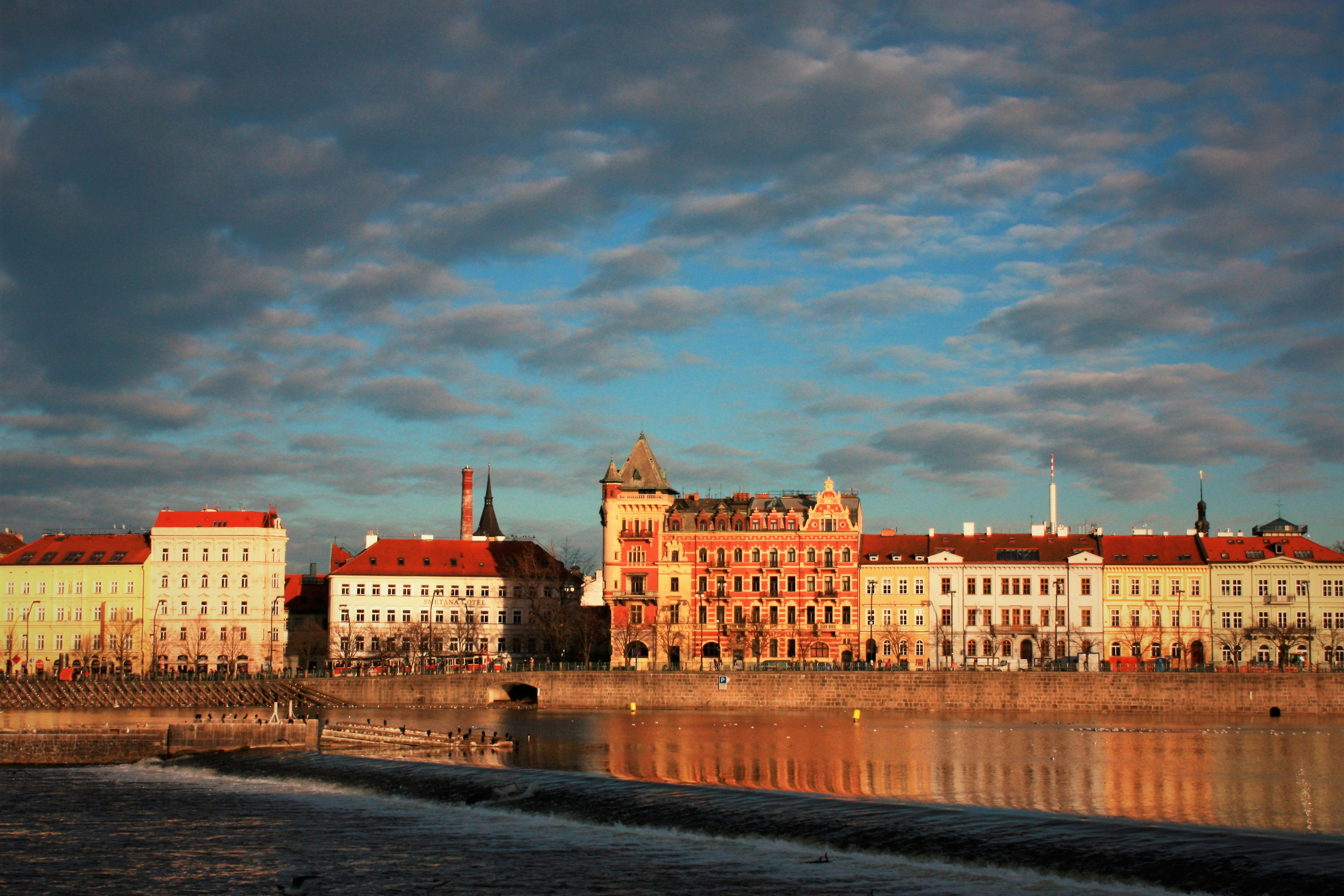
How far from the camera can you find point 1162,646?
391 feet

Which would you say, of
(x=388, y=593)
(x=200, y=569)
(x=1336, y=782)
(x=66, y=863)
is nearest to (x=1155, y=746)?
(x=1336, y=782)

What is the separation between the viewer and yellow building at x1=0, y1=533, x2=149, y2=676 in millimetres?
128250

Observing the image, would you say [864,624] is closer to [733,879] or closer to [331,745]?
[331,745]

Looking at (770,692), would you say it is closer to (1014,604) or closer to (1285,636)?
(1014,604)

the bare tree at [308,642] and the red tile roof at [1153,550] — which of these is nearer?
the red tile roof at [1153,550]

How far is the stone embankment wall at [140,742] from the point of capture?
203ft

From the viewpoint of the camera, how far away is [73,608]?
12975 centimetres

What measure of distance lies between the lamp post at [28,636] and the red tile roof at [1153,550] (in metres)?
102

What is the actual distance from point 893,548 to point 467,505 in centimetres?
6071

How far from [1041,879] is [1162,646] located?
91604mm

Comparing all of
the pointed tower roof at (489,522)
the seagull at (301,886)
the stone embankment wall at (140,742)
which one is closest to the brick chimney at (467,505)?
the pointed tower roof at (489,522)

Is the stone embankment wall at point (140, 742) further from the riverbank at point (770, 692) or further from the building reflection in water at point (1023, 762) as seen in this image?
the riverbank at point (770, 692)

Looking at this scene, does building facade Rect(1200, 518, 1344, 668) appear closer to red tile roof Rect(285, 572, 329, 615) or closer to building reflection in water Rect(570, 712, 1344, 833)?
building reflection in water Rect(570, 712, 1344, 833)

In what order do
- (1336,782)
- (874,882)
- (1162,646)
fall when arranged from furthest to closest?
(1162,646)
(1336,782)
(874,882)
